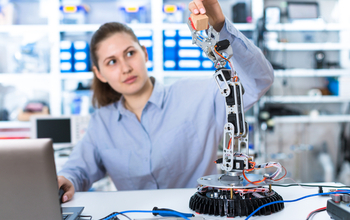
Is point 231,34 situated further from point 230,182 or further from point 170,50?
point 170,50

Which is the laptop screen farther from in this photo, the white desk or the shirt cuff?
→ the shirt cuff

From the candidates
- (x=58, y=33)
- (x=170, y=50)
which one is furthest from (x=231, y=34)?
(x=58, y=33)

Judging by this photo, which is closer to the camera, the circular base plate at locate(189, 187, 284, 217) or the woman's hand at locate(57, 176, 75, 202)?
the circular base plate at locate(189, 187, 284, 217)

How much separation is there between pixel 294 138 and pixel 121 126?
7.97 ft

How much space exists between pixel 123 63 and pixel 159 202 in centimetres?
66

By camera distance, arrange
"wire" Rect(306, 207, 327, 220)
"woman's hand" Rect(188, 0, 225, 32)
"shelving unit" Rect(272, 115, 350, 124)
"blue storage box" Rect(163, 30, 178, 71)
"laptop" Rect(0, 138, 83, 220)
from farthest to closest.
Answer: "shelving unit" Rect(272, 115, 350, 124), "blue storage box" Rect(163, 30, 178, 71), "woman's hand" Rect(188, 0, 225, 32), "wire" Rect(306, 207, 327, 220), "laptop" Rect(0, 138, 83, 220)

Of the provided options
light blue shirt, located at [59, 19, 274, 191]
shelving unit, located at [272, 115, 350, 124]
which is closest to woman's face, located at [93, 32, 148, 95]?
light blue shirt, located at [59, 19, 274, 191]

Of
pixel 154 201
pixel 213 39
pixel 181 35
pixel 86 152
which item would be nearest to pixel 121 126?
pixel 86 152

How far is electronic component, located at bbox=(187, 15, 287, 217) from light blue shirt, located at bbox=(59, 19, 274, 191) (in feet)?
1.66

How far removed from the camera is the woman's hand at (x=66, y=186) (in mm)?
910

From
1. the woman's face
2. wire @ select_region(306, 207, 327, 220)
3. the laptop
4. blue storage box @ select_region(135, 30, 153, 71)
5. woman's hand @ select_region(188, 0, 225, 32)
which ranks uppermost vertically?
blue storage box @ select_region(135, 30, 153, 71)

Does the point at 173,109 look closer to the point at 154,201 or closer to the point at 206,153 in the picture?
the point at 206,153

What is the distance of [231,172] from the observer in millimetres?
738

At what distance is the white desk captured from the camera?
0.72 meters
